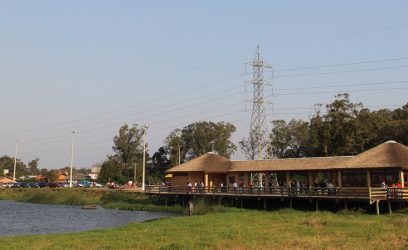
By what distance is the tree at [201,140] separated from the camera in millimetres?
123156

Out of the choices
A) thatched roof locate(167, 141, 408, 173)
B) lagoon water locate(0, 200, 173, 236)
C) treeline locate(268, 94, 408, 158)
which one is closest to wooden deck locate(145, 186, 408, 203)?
thatched roof locate(167, 141, 408, 173)

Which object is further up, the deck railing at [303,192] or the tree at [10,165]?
the tree at [10,165]

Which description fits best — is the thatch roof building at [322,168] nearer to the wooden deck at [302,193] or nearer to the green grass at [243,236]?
the wooden deck at [302,193]

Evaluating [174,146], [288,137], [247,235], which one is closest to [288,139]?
[288,137]

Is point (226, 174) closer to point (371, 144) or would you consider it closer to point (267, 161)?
point (267, 161)

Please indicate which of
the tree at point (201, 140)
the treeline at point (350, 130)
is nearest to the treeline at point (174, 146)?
the tree at point (201, 140)

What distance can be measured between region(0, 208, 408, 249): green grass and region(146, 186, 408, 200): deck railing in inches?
151

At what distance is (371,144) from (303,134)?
34.7m

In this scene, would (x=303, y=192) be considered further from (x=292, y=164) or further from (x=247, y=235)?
(x=247, y=235)

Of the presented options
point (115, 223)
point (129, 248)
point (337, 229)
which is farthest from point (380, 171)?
point (129, 248)

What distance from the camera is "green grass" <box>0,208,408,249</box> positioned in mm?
22255

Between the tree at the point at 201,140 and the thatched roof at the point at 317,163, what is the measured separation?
64110 mm

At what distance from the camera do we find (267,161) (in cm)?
5281

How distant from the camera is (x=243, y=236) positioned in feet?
82.4
